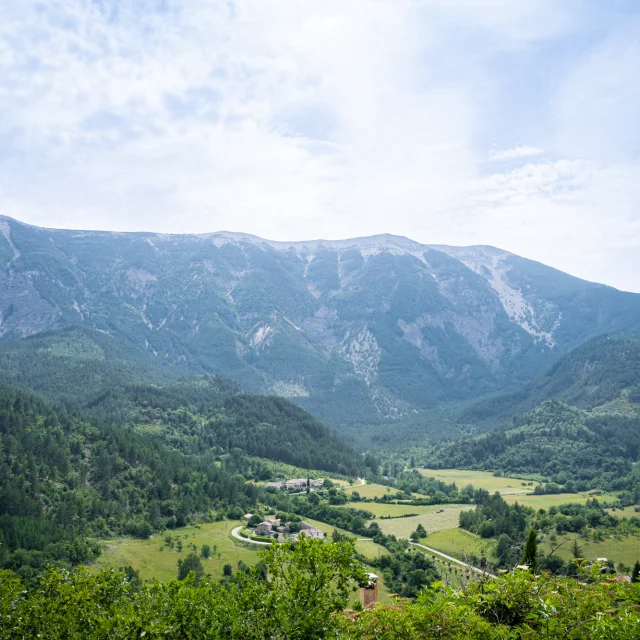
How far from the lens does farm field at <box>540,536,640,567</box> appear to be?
9131 cm

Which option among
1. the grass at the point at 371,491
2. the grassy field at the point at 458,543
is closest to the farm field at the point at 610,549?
the grassy field at the point at 458,543

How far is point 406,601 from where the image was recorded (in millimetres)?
27531

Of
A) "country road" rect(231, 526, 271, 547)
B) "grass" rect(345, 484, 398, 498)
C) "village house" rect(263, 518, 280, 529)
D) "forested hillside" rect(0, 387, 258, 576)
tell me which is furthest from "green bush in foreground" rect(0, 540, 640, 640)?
"grass" rect(345, 484, 398, 498)

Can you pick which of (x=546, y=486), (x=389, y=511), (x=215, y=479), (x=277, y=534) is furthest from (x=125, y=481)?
(x=546, y=486)

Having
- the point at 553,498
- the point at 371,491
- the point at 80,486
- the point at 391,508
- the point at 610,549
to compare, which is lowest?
the point at 371,491

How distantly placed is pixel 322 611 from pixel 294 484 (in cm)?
16732

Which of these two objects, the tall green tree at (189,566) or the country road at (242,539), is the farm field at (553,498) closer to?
the country road at (242,539)

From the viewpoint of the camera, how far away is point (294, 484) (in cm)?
18412

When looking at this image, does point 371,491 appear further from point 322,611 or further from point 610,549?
point 322,611

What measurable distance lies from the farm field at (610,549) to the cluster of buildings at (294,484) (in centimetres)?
9520

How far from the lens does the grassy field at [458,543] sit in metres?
110

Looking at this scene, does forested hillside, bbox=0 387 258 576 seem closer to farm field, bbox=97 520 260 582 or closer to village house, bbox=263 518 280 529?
farm field, bbox=97 520 260 582

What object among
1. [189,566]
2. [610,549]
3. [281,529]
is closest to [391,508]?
[281,529]

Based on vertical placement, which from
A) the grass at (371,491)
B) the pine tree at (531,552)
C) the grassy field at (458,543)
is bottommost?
the grass at (371,491)
